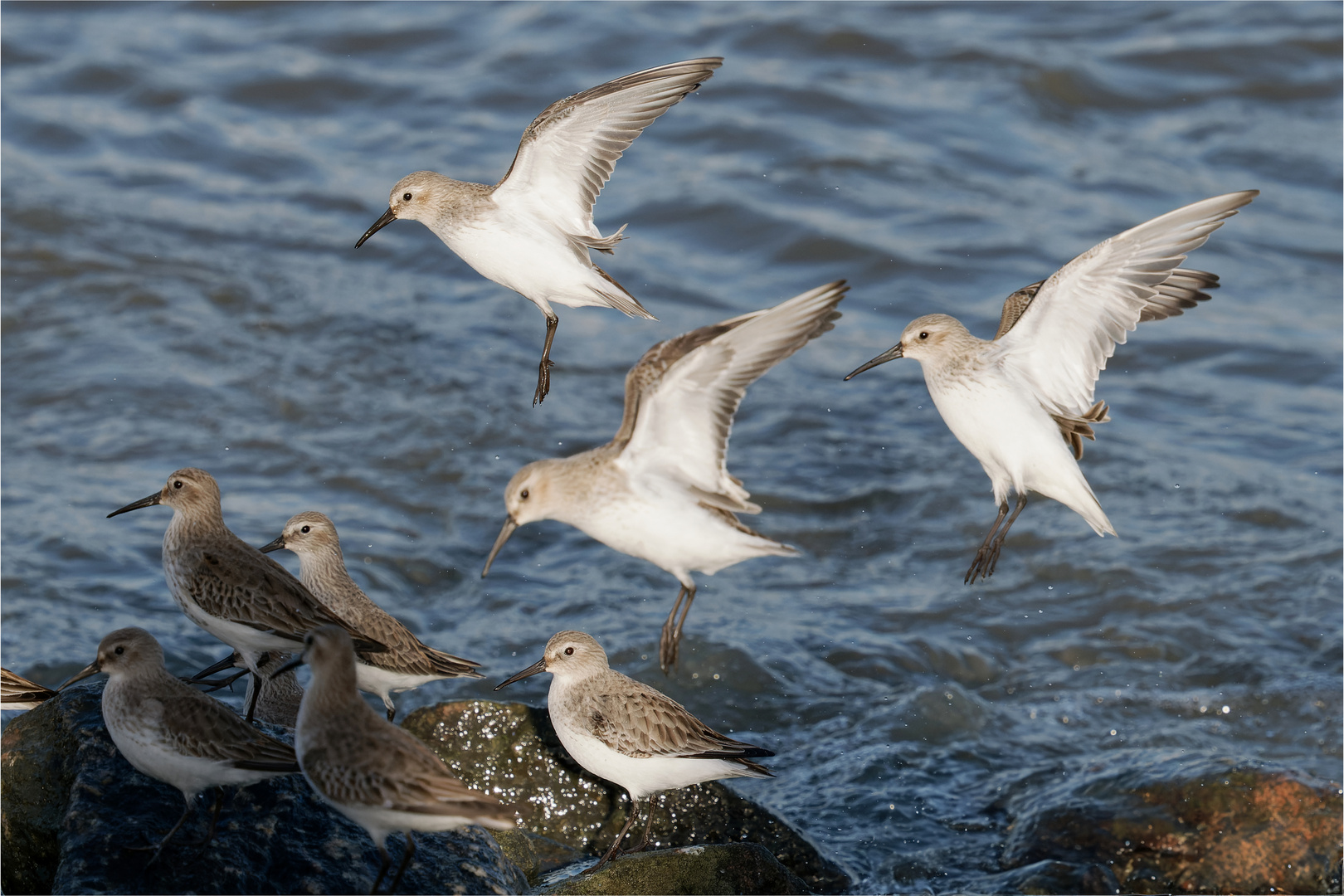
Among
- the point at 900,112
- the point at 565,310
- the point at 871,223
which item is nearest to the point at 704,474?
the point at 565,310

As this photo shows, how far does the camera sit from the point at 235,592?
522 cm

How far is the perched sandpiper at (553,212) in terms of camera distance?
19.1ft

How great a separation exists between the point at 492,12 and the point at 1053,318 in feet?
52.1

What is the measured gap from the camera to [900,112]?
17297 mm

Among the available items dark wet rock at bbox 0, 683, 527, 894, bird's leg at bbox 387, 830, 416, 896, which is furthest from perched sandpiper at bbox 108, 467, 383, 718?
bird's leg at bbox 387, 830, 416, 896

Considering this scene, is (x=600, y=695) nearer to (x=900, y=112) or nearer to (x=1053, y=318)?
(x=1053, y=318)

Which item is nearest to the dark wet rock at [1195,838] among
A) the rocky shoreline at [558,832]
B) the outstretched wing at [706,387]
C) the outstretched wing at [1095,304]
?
the rocky shoreline at [558,832]

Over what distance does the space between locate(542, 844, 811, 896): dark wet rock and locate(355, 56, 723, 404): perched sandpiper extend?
2201mm

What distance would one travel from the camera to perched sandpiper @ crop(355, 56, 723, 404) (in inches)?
229

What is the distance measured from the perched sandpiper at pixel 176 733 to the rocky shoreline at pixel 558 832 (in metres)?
0.23

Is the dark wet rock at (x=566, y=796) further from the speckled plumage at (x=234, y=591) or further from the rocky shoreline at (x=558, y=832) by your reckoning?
the speckled plumage at (x=234, y=591)

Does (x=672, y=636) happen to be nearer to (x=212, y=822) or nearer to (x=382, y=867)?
(x=382, y=867)

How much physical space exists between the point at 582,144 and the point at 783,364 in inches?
294

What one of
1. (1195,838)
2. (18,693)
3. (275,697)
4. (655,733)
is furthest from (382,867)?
(1195,838)
